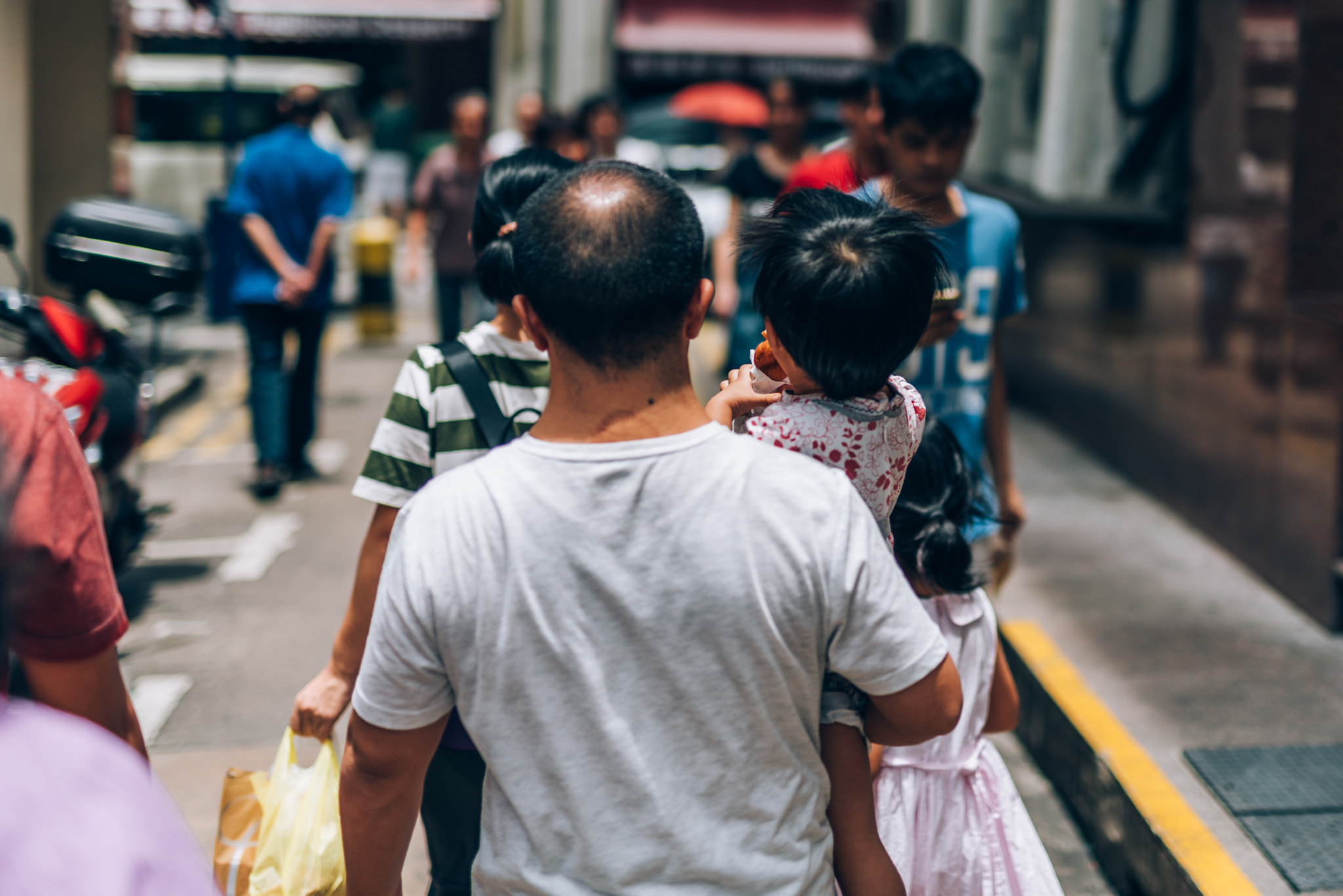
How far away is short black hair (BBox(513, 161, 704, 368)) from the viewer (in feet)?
5.19

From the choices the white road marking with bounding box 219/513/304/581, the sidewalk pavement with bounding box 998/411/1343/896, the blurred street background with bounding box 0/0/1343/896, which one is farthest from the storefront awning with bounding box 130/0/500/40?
the sidewalk pavement with bounding box 998/411/1343/896

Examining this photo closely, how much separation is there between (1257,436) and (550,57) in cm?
1609

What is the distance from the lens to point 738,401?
199 centimetres

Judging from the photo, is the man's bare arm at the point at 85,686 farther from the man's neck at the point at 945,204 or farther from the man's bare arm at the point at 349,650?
the man's neck at the point at 945,204

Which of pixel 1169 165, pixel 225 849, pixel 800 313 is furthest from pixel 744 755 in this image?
pixel 1169 165

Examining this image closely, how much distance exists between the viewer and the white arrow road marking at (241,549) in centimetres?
605

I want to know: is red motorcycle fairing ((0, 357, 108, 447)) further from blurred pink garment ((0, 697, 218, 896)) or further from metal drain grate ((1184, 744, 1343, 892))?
blurred pink garment ((0, 697, 218, 896))

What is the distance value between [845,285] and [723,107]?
14490 millimetres

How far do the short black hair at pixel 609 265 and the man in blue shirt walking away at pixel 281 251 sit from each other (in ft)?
18.6

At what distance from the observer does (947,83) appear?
3.45 m

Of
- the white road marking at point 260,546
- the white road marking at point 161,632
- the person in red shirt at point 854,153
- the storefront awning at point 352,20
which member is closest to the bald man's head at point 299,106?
the white road marking at point 260,546

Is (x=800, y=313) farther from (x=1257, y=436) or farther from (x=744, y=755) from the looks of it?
(x=1257, y=436)

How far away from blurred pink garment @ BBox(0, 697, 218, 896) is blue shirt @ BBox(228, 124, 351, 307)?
6228 mm

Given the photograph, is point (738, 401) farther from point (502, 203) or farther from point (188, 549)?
point (188, 549)
